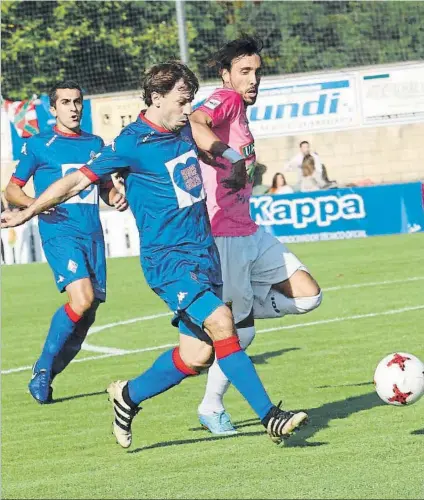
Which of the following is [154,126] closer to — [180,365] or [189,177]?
[189,177]

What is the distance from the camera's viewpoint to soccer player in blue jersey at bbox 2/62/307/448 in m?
6.36

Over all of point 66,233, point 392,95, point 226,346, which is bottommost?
point 392,95

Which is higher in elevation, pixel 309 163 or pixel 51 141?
pixel 51 141

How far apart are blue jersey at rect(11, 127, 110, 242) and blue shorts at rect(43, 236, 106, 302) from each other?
0.06 metres

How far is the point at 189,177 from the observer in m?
6.54

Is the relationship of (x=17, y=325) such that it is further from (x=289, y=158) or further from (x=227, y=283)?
(x=289, y=158)

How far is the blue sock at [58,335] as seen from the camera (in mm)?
8836

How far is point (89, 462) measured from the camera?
21.2ft

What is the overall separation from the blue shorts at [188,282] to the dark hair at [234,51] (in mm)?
1281

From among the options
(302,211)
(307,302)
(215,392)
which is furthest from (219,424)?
(302,211)

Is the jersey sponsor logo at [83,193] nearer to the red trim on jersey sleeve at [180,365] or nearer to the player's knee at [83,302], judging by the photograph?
the player's knee at [83,302]

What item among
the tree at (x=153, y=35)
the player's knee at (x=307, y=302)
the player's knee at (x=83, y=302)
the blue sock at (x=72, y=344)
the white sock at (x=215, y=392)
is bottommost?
the tree at (x=153, y=35)

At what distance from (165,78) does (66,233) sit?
2.75 metres

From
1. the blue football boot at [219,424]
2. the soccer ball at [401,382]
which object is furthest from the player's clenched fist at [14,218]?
the soccer ball at [401,382]
